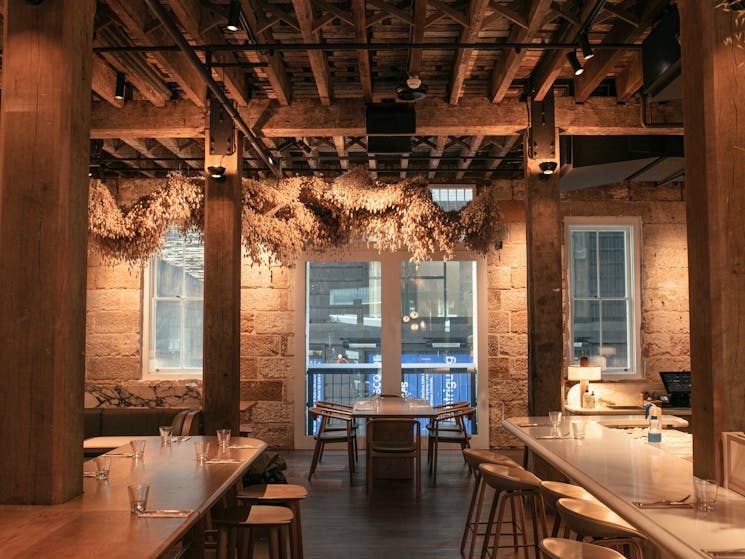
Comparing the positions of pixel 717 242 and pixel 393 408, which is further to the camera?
pixel 393 408

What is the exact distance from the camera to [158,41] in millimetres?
5516

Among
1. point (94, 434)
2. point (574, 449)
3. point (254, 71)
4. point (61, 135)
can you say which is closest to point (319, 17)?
point (254, 71)

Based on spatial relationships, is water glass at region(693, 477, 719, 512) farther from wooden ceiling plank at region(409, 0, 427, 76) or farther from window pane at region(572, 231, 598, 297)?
window pane at region(572, 231, 598, 297)

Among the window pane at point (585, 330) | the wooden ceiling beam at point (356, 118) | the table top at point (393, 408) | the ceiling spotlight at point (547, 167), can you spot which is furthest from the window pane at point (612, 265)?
the ceiling spotlight at point (547, 167)

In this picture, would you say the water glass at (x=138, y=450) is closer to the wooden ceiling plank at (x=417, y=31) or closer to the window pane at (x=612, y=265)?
the wooden ceiling plank at (x=417, y=31)

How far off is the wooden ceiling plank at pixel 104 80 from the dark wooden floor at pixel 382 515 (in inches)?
156

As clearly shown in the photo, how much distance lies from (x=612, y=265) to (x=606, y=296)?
0.43 metres

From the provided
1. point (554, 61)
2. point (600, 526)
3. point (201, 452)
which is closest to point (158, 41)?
point (554, 61)

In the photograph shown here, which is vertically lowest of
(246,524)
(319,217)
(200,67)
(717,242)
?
(246,524)

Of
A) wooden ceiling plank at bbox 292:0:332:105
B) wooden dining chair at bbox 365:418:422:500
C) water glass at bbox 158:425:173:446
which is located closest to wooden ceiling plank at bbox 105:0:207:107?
wooden ceiling plank at bbox 292:0:332:105

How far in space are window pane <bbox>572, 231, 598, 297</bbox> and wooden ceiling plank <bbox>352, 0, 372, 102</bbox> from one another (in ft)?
14.6

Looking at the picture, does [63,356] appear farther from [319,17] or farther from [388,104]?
[388,104]

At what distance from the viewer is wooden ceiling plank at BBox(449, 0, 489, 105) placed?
15.6 ft

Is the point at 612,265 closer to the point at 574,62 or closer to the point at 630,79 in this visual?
the point at 630,79
